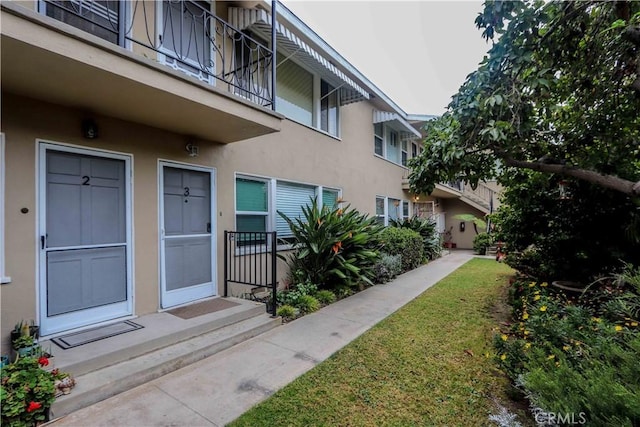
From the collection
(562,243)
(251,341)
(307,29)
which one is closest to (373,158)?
(307,29)

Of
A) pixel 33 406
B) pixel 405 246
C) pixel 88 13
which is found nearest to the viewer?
pixel 33 406

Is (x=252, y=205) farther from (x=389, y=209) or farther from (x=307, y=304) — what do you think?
(x=389, y=209)

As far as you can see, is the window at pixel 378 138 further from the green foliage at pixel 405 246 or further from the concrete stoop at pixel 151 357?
the concrete stoop at pixel 151 357

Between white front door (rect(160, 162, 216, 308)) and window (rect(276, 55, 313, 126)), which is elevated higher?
window (rect(276, 55, 313, 126))

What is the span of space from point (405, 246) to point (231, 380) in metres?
8.20

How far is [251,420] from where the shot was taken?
107 inches

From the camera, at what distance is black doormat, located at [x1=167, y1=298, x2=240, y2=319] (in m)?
4.77

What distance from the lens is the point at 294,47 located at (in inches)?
272

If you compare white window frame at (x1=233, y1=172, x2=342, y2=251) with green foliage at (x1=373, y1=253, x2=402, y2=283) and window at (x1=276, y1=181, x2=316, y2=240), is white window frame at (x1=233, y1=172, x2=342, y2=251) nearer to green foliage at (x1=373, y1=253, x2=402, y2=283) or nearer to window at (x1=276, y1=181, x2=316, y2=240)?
window at (x1=276, y1=181, x2=316, y2=240)

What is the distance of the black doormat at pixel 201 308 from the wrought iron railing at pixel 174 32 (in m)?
3.65

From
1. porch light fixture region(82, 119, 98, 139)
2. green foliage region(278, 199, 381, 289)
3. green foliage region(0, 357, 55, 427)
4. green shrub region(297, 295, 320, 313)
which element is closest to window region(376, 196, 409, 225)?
green foliage region(278, 199, 381, 289)

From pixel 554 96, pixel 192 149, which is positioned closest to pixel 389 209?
pixel 554 96

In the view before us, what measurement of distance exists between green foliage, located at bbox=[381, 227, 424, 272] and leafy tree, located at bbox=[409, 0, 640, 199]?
16.8 feet

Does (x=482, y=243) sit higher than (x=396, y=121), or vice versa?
(x=396, y=121)
